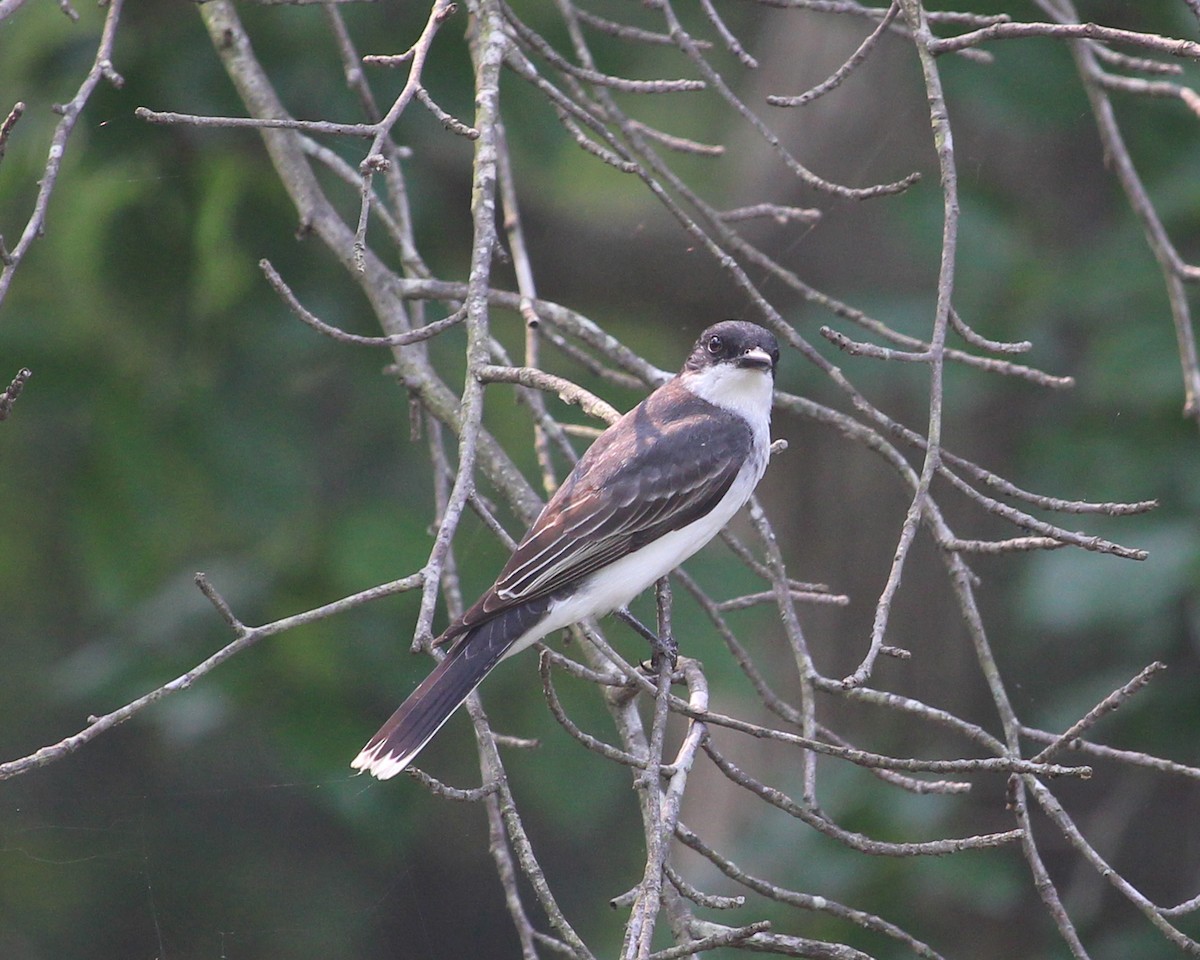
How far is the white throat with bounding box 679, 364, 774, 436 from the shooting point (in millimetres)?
3707

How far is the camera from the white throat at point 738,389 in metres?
3.71

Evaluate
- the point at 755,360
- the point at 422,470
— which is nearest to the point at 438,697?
the point at 755,360

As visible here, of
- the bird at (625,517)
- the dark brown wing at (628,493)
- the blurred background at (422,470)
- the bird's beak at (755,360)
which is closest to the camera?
the bird at (625,517)

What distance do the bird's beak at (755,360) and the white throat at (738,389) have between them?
0.01 metres

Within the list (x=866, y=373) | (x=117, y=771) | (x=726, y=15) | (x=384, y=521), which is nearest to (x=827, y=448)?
(x=866, y=373)

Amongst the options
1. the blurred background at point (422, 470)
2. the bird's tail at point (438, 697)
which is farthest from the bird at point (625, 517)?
the blurred background at point (422, 470)

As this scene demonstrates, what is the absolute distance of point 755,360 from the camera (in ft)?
11.9

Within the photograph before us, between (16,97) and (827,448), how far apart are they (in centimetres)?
379

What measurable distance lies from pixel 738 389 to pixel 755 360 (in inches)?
5.3

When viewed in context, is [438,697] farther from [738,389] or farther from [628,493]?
[738,389]

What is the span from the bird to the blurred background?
834 mm

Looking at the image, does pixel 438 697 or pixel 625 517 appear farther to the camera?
pixel 625 517

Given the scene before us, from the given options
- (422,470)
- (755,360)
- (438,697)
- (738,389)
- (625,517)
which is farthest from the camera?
(422,470)

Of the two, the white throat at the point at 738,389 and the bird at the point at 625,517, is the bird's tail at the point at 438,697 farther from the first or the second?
the white throat at the point at 738,389
